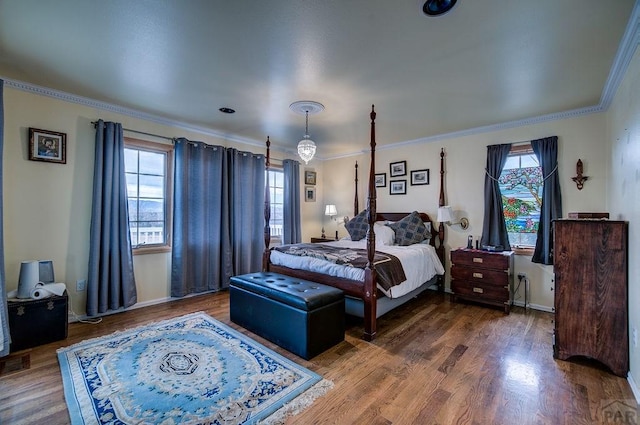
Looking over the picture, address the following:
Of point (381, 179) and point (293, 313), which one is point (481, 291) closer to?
point (381, 179)

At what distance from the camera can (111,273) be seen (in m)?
3.41

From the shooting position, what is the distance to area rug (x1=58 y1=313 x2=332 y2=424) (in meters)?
1.79

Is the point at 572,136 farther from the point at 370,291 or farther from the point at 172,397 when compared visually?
the point at 172,397

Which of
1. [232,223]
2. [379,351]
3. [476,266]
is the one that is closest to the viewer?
[379,351]

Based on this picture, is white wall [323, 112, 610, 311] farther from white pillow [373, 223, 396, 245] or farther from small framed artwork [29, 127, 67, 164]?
small framed artwork [29, 127, 67, 164]

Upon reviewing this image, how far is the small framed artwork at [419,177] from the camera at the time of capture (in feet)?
15.8

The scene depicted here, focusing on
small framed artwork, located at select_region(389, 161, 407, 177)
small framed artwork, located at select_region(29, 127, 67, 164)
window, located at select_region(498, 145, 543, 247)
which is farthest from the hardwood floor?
small framed artwork, located at select_region(389, 161, 407, 177)

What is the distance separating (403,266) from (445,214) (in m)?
1.38

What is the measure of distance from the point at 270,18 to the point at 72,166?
290cm

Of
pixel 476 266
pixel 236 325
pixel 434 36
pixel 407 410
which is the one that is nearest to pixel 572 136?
pixel 476 266

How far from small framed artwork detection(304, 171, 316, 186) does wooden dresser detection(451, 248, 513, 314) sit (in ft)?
10.2

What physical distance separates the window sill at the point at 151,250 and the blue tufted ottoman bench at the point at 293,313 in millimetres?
1540

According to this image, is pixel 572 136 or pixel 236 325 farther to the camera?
pixel 572 136

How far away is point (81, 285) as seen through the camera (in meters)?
3.30
